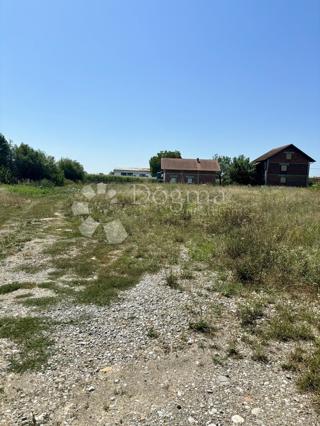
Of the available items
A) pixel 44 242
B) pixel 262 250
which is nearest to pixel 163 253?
pixel 262 250

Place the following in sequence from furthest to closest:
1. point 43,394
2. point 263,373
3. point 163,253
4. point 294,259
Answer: point 163,253 → point 294,259 → point 263,373 → point 43,394

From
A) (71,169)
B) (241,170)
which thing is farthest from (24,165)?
(241,170)

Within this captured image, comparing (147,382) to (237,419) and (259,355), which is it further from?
(259,355)

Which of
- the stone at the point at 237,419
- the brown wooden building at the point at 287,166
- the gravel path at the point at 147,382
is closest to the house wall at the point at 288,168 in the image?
the brown wooden building at the point at 287,166

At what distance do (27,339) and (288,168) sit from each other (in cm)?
3839

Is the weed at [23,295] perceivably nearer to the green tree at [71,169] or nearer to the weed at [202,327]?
the weed at [202,327]

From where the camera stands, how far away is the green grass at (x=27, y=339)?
2768mm

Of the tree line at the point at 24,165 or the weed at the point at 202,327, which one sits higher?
the tree line at the point at 24,165

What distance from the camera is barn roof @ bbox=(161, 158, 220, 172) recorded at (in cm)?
3959

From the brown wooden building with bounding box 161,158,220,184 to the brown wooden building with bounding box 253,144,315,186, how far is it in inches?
273

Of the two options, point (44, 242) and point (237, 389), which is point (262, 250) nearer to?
point (237, 389)

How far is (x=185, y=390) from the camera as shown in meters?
2.49

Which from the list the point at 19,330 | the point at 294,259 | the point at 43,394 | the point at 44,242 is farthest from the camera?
the point at 44,242

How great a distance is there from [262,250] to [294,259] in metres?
0.63
